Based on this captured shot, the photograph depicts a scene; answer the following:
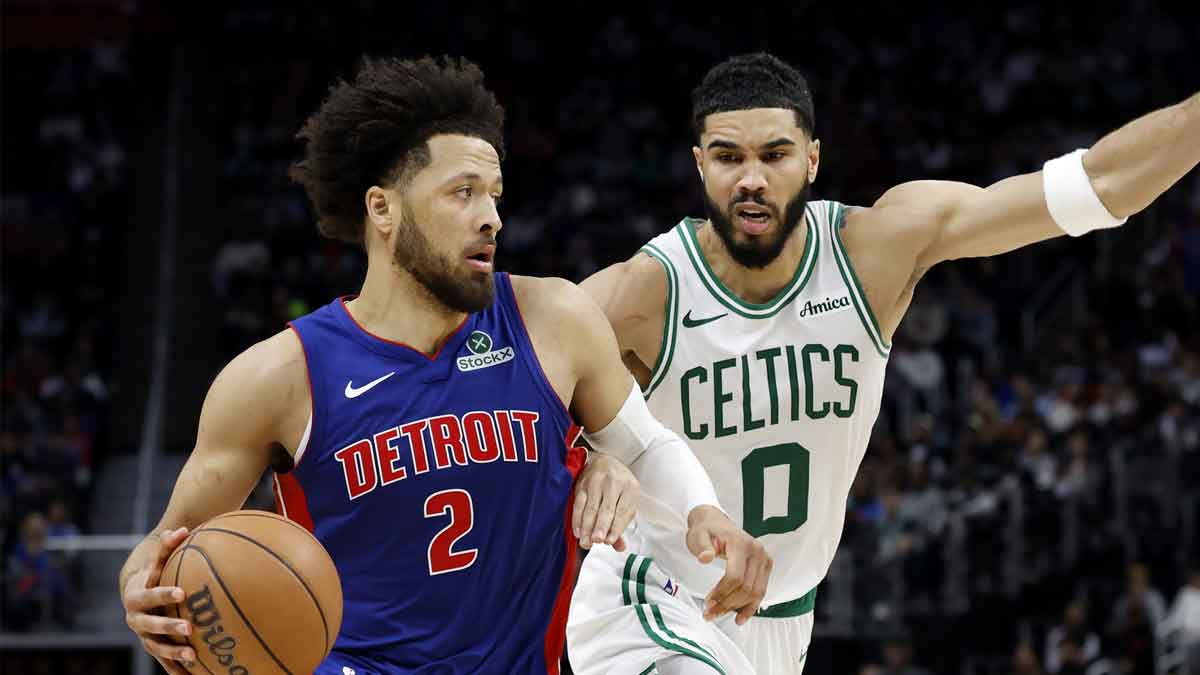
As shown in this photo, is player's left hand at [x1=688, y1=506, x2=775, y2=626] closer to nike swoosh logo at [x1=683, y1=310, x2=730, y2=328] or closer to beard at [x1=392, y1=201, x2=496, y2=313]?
beard at [x1=392, y1=201, x2=496, y2=313]

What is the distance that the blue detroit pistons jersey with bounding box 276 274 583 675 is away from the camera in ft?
14.4

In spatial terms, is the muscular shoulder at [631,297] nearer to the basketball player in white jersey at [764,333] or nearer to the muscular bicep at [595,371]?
the basketball player in white jersey at [764,333]

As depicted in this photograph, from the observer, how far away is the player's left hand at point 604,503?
434cm

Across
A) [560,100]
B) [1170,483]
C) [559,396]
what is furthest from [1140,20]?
[559,396]

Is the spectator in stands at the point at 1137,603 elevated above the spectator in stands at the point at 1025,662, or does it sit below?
above

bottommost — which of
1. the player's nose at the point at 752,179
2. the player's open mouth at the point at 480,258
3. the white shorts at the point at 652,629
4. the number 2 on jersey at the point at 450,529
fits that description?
the white shorts at the point at 652,629

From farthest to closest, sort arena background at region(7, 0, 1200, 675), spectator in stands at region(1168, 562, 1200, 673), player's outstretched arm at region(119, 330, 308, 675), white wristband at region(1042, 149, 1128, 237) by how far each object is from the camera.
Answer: arena background at region(7, 0, 1200, 675), spectator in stands at region(1168, 562, 1200, 673), white wristband at region(1042, 149, 1128, 237), player's outstretched arm at region(119, 330, 308, 675)

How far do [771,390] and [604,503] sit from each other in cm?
129

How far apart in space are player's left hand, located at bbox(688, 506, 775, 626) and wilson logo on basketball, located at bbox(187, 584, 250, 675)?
1.17 m

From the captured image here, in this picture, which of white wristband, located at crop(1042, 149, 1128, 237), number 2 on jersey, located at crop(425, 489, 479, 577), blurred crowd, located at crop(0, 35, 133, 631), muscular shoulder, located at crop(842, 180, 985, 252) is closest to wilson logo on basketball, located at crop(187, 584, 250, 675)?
number 2 on jersey, located at crop(425, 489, 479, 577)

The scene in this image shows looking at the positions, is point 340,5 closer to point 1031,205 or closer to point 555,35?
point 555,35

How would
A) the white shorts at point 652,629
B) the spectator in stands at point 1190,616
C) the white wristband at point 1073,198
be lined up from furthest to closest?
the spectator in stands at point 1190,616 → the white shorts at point 652,629 → the white wristband at point 1073,198

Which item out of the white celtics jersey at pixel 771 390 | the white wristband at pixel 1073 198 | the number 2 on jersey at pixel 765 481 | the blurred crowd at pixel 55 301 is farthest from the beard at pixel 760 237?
the blurred crowd at pixel 55 301

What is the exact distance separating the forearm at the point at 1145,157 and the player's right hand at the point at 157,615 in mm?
2903
